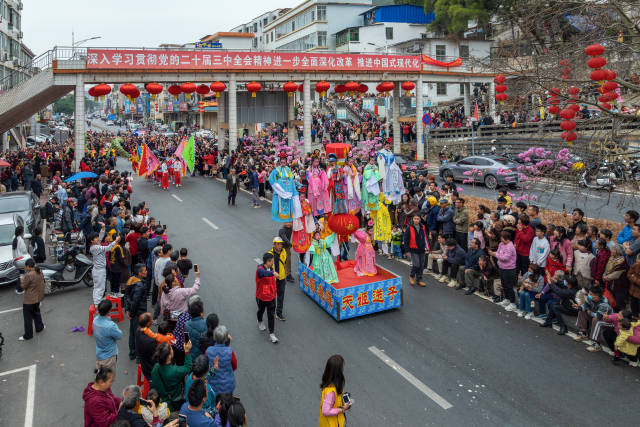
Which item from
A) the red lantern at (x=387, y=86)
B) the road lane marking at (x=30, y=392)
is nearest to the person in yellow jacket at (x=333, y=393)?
the road lane marking at (x=30, y=392)

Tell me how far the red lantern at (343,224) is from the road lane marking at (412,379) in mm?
2840

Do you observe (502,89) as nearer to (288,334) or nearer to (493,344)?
(493,344)

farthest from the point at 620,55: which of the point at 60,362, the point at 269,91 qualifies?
the point at 269,91

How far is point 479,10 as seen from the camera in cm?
4106

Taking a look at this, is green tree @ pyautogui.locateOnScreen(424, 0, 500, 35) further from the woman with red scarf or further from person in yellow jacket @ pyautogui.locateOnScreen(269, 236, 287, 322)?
person in yellow jacket @ pyautogui.locateOnScreen(269, 236, 287, 322)

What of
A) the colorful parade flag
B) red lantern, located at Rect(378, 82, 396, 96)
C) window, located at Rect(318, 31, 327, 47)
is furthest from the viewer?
window, located at Rect(318, 31, 327, 47)

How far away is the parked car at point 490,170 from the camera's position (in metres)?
23.2

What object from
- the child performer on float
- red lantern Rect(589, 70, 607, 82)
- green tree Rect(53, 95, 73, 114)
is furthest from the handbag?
green tree Rect(53, 95, 73, 114)

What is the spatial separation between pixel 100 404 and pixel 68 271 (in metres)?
9.30

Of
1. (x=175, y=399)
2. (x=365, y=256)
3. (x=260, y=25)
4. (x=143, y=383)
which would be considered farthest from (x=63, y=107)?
(x=175, y=399)

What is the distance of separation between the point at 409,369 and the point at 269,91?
2839 centimetres

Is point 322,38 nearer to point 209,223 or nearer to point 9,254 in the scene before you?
point 209,223

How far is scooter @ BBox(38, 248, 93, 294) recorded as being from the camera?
12.0m

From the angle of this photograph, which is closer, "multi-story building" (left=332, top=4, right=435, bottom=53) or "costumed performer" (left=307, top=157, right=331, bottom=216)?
"costumed performer" (left=307, top=157, right=331, bottom=216)
